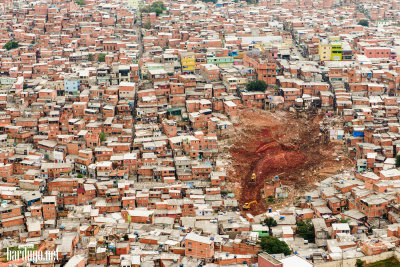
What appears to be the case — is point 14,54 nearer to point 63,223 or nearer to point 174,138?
point 174,138

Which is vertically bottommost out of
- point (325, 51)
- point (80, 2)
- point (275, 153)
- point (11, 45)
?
point (275, 153)

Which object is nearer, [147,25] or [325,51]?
[325,51]

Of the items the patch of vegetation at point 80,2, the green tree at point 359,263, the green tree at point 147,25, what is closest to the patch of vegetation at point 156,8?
the green tree at point 147,25

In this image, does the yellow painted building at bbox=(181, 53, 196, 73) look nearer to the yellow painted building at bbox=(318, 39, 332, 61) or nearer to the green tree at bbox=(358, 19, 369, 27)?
the yellow painted building at bbox=(318, 39, 332, 61)

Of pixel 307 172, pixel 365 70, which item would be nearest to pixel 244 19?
pixel 365 70

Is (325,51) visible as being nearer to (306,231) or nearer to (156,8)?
(156,8)

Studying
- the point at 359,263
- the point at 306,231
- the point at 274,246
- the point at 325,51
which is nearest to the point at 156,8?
the point at 325,51

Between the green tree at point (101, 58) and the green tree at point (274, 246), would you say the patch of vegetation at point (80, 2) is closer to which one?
the green tree at point (101, 58)

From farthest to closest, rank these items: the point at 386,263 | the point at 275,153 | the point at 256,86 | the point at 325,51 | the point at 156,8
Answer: the point at 156,8, the point at 325,51, the point at 256,86, the point at 275,153, the point at 386,263
